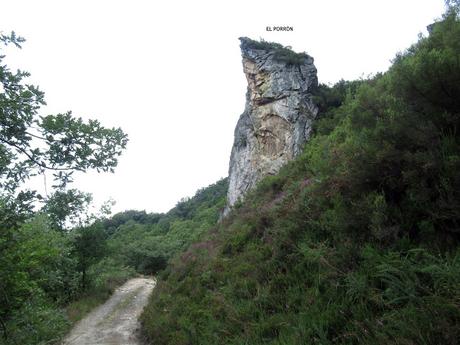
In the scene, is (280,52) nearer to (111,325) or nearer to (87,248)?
(87,248)

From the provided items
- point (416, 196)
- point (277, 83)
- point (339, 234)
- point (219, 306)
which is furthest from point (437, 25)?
point (277, 83)

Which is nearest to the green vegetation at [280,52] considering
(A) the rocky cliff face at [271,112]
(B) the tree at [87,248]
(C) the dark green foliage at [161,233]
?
(A) the rocky cliff face at [271,112]

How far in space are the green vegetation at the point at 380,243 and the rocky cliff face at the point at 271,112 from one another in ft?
56.3

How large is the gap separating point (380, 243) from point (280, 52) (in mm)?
25534

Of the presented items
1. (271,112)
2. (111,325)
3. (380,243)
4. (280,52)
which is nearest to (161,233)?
(271,112)

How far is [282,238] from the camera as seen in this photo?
6738mm

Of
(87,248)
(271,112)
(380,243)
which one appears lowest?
(380,243)

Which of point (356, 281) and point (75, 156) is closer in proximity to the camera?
point (75, 156)

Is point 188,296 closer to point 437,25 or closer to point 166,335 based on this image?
point 166,335

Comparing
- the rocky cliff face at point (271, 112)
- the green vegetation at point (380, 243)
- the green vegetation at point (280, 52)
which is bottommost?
the green vegetation at point (380, 243)

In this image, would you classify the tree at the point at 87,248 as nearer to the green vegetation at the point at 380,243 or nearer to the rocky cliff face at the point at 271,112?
the rocky cliff face at the point at 271,112

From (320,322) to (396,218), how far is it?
5.90ft

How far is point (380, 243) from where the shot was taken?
4352mm

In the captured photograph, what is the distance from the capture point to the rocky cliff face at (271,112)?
24.1 metres
